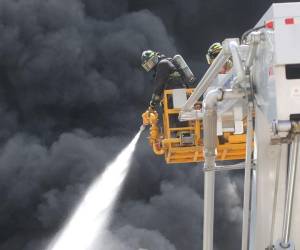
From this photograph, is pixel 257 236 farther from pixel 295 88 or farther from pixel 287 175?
pixel 295 88

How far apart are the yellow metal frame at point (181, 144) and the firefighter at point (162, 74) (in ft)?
1.02

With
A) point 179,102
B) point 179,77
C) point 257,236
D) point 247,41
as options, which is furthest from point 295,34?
point 179,77

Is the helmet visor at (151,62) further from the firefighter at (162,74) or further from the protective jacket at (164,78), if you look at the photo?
the protective jacket at (164,78)

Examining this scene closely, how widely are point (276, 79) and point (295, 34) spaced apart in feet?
1.16

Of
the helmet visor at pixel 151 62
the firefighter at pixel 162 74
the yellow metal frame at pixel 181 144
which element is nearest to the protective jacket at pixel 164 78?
the firefighter at pixel 162 74

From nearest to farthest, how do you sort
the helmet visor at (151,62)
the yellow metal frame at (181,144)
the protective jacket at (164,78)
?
the yellow metal frame at (181,144), the protective jacket at (164,78), the helmet visor at (151,62)

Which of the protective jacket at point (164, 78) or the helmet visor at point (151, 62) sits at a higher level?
the helmet visor at point (151, 62)

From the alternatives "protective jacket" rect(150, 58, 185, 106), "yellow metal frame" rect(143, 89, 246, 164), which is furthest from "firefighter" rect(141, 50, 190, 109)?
"yellow metal frame" rect(143, 89, 246, 164)

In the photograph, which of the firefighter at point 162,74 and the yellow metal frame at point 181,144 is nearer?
the yellow metal frame at point 181,144

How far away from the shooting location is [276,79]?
183 inches

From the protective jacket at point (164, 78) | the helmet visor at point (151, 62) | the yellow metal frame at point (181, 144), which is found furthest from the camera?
the helmet visor at point (151, 62)

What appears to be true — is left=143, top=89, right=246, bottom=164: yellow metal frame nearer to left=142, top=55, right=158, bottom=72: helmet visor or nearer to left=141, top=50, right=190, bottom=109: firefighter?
left=141, top=50, right=190, bottom=109: firefighter

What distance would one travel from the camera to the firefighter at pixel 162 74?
1182 centimetres

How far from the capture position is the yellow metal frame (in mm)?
11289
